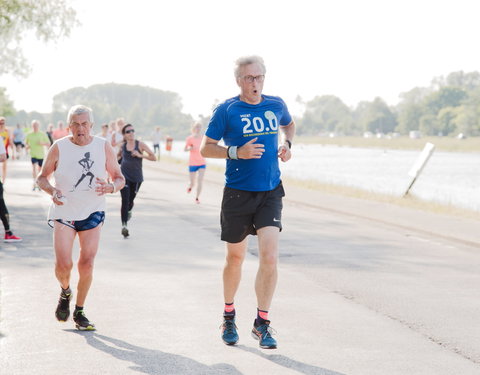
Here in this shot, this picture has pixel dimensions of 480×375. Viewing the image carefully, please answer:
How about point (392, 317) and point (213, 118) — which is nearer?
point (213, 118)

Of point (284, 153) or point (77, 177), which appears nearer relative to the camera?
point (284, 153)

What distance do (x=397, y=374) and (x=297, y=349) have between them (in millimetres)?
827

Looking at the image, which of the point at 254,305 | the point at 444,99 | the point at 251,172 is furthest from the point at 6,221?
the point at 444,99

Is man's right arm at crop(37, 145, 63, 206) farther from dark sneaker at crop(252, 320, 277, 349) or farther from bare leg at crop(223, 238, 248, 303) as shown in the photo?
dark sneaker at crop(252, 320, 277, 349)

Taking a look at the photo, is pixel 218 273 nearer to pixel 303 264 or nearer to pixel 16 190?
pixel 303 264

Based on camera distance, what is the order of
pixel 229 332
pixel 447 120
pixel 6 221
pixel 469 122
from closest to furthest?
1. pixel 229 332
2. pixel 6 221
3. pixel 469 122
4. pixel 447 120

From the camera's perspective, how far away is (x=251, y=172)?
568 centimetres

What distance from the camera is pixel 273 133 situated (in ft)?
18.5

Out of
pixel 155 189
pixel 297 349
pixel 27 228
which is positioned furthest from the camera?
pixel 155 189

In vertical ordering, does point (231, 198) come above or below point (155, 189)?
above

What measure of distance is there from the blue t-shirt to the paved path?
1.14 meters

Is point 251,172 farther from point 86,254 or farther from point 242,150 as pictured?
point 86,254

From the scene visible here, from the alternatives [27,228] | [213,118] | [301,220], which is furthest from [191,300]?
[301,220]

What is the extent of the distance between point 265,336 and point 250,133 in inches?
54.3
